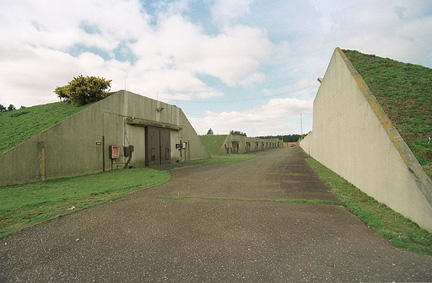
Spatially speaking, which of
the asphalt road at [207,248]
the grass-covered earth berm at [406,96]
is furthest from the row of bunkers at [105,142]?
the grass-covered earth berm at [406,96]

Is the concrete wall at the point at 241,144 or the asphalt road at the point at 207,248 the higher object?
the concrete wall at the point at 241,144

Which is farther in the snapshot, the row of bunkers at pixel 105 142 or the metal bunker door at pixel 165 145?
the metal bunker door at pixel 165 145

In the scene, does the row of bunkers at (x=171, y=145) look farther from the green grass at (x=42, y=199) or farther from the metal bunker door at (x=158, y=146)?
the green grass at (x=42, y=199)

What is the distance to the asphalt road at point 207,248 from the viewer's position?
2299mm

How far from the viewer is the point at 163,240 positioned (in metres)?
3.13

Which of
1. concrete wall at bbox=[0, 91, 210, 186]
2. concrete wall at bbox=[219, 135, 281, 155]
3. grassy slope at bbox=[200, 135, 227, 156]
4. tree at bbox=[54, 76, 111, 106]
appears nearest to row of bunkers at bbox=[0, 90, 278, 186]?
concrete wall at bbox=[0, 91, 210, 186]

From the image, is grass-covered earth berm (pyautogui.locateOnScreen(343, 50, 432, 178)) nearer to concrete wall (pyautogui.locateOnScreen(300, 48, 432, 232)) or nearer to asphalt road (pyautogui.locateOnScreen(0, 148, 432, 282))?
concrete wall (pyautogui.locateOnScreen(300, 48, 432, 232))

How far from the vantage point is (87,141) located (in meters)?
10.2

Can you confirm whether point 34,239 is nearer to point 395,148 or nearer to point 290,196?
point 290,196

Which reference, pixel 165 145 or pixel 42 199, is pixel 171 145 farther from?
pixel 42 199

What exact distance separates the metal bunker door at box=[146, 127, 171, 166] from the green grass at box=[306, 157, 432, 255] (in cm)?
1234

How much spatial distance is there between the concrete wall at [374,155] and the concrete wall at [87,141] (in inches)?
446

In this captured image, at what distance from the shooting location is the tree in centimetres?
1157

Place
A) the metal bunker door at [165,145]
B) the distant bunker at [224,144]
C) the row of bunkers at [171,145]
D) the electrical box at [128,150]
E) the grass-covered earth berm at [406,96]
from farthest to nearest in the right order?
the distant bunker at [224,144]
the metal bunker door at [165,145]
the electrical box at [128,150]
the grass-covered earth berm at [406,96]
the row of bunkers at [171,145]
